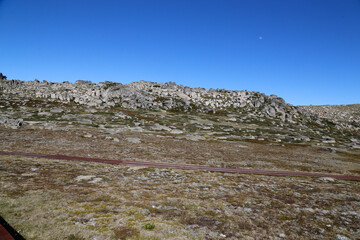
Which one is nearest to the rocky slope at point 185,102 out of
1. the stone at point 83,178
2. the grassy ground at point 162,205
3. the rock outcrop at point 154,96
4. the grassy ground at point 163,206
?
the rock outcrop at point 154,96

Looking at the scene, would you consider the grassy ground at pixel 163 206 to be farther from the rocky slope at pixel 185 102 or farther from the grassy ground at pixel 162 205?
the rocky slope at pixel 185 102

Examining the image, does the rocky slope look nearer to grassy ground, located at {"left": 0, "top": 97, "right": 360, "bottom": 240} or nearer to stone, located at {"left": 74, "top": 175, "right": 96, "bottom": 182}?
grassy ground, located at {"left": 0, "top": 97, "right": 360, "bottom": 240}

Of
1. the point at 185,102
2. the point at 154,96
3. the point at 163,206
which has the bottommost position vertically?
the point at 163,206

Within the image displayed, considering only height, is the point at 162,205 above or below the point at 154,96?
below

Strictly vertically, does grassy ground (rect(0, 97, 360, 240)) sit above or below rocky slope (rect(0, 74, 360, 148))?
below

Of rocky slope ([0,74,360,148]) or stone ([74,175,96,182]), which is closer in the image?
stone ([74,175,96,182])

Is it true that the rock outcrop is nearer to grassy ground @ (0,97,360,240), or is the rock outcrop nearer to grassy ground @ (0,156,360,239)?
grassy ground @ (0,97,360,240)

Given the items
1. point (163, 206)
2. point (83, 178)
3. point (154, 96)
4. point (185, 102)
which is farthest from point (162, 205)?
point (154, 96)

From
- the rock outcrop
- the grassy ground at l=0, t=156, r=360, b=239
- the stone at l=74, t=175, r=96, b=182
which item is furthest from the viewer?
the rock outcrop

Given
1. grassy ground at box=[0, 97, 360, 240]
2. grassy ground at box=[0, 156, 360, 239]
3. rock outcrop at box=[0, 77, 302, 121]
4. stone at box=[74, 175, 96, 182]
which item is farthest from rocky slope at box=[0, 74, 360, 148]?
stone at box=[74, 175, 96, 182]

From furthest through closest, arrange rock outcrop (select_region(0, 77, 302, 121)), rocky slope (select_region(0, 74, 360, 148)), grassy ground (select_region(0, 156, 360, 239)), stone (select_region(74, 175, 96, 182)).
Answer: rock outcrop (select_region(0, 77, 302, 121)) < rocky slope (select_region(0, 74, 360, 148)) < stone (select_region(74, 175, 96, 182)) < grassy ground (select_region(0, 156, 360, 239))

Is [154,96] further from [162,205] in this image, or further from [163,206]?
[163,206]

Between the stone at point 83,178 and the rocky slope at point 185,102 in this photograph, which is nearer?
the stone at point 83,178

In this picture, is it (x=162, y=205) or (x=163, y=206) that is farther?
(x=162, y=205)
